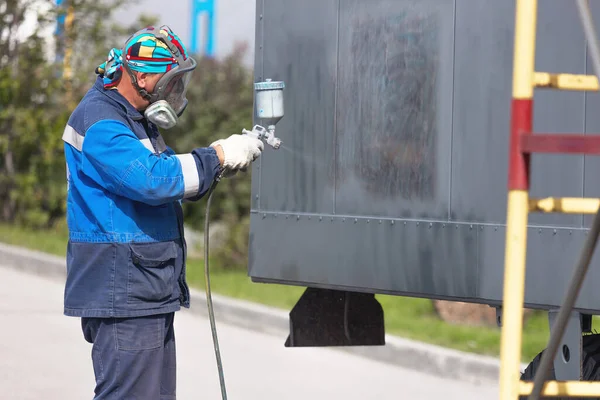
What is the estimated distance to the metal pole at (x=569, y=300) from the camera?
230 centimetres

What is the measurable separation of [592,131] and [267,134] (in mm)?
1256

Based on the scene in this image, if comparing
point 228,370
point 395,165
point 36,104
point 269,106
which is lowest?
point 228,370

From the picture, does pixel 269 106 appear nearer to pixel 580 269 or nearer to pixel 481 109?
pixel 481 109

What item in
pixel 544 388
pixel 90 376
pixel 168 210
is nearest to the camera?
pixel 544 388

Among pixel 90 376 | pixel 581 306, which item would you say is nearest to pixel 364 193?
pixel 581 306

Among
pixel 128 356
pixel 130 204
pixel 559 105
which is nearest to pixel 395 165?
pixel 559 105

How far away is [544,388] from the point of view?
2.52 meters

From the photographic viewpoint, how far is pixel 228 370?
752 cm

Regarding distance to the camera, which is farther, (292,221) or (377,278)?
(292,221)

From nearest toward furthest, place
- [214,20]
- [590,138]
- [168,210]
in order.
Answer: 1. [590,138]
2. [168,210]
3. [214,20]

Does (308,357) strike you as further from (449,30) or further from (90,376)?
(449,30)

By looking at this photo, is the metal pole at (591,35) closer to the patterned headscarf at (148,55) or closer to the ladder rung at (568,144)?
the ladder rung at (568,144)

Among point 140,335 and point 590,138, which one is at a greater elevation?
point 590,138

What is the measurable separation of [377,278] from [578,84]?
159cm
